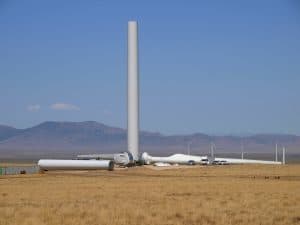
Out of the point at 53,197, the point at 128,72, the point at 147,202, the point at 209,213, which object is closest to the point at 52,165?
the point at 128,72

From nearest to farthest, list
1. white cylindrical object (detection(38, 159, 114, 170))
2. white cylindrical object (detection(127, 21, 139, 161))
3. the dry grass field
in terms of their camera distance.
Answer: the dry grass field, white cylindrical object (detection(38, 159, 114, 170)), white cylindrical object (detection(127, 21, 139, 161))

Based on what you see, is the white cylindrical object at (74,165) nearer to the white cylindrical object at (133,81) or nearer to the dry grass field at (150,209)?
the white cylindrical object at (133,81)

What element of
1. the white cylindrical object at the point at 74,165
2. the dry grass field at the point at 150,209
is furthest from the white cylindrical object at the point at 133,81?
→ the dry grass field at the point at 150,209

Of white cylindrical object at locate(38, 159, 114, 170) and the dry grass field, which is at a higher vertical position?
white cylindrical object at locate(38, 159, 114, 170)

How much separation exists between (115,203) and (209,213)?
625 centimetres

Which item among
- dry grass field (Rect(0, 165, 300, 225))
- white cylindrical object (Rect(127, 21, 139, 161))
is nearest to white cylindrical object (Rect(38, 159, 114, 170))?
white cylindrical object (Rect(127, 21, 139, 161))

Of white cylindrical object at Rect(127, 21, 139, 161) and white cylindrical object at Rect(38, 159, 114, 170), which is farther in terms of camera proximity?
white cylindrical object at Rect(127, 21, 139, 161)

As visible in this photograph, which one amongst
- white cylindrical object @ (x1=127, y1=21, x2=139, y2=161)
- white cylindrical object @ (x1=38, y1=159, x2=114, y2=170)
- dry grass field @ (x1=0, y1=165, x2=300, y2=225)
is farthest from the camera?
white cylindrical object @ (x1=127, y1=21, x2=139, y2=161)

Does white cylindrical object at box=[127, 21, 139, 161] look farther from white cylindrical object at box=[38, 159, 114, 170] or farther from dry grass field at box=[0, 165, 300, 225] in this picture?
dry grass field at box=[0, 165, 300, 225]

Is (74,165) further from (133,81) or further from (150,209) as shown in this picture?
(150,209)

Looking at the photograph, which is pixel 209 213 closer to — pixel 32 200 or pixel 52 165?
pixel 32 200

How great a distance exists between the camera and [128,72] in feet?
350

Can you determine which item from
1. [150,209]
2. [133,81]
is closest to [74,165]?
[133,81]

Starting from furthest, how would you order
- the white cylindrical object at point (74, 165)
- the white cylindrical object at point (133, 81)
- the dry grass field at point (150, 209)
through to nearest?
1. the white cylindrical object at point (133, 81)
2. the white cylindrical object at point (74, 165)
3. the dry grass field at point (150, 209)
